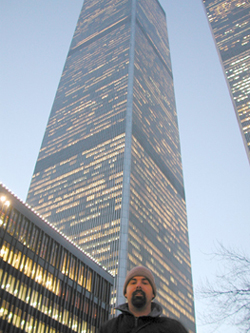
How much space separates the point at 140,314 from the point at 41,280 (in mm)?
56567

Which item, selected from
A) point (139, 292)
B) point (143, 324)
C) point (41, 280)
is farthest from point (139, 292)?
point (41, 280)

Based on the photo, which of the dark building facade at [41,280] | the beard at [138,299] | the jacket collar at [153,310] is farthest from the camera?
the dark building facade at [41,280]

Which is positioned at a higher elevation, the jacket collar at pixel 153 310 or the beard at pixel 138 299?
the beard at pixel 138 299

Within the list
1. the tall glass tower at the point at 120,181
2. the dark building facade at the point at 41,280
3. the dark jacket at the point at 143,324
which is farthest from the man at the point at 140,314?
the tall glass tower at the point at 120,181

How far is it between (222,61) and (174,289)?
137256 mm

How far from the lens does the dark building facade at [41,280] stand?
50312mm

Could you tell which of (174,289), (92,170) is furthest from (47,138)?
(174,289)

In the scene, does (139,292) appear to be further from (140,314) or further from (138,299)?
(140,314)

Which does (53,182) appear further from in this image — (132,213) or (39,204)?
(132,213)

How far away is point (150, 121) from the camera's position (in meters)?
178

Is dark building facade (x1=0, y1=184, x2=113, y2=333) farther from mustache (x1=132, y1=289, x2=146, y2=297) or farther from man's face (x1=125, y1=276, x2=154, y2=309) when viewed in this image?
mustache (x1=132, y1=289, x2=146, y2=297)

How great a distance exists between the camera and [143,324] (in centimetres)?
500

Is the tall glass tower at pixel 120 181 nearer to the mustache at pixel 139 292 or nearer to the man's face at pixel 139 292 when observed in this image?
the man's face at pixel 139 292

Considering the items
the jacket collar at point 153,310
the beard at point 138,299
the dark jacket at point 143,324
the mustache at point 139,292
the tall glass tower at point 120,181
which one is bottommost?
the dark jacket at point 143,324
